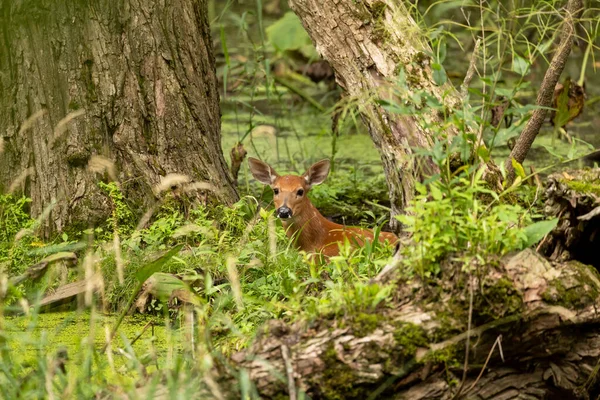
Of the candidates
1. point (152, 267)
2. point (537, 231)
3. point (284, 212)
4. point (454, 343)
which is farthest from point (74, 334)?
point (537, 231)

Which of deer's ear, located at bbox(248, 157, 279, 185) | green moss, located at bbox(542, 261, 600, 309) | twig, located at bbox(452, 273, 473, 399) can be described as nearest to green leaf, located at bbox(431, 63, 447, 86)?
twig, located at bbox(452, 273, 473, 399)

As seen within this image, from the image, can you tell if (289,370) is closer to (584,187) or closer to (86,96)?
(584,187)

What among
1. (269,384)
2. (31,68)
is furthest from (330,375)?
(31,68)

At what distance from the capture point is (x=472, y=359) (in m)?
3.50

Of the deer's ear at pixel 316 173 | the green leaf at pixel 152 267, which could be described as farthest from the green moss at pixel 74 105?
the green leaf at pixel 152 267

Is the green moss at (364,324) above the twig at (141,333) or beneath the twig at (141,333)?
above

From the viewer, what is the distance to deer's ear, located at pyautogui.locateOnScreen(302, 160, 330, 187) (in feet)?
20.4

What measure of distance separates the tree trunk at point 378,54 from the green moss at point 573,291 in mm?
1287

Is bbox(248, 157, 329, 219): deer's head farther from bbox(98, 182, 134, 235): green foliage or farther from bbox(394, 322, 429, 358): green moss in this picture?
bbox(394, 322, 429, 358): green moss

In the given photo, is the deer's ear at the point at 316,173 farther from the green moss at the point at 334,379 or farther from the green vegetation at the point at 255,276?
the green moss at the point at 334,379

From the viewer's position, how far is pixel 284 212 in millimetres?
5840

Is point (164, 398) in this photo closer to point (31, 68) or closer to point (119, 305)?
point (119, 305)

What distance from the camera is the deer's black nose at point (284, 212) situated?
584 cm

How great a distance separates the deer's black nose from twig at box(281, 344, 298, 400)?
2469 mm
